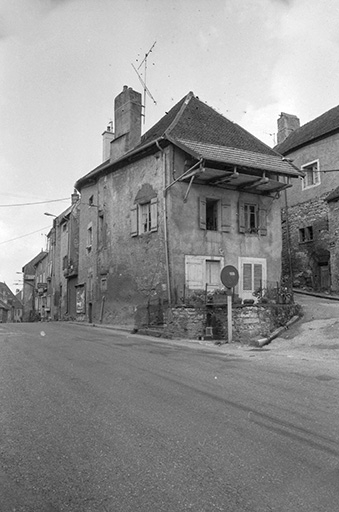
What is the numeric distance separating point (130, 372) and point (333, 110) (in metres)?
26.1

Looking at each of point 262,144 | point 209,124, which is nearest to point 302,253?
point 262,144

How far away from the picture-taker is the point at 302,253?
2708 cm

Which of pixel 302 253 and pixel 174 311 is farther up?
pixel 302 253

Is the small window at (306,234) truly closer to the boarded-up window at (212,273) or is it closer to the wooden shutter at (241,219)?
the wooden shutter at (241,219)

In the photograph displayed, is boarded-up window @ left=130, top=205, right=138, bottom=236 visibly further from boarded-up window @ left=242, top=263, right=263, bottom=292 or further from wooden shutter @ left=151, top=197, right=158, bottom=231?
boarded-up window @ left=242, top=263, right=263, bottom=292

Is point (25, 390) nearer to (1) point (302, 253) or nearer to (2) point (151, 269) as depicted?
(2) point (151, 269)

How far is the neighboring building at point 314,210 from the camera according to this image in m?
25.0

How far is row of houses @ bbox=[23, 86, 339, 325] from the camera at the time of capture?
18.8 metres

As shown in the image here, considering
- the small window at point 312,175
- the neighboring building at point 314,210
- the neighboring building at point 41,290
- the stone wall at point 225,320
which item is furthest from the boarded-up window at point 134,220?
the neighboring building at point 41,290

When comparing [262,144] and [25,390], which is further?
[262,144]

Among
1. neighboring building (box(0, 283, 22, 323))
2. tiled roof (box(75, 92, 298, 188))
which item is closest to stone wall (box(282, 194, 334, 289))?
tiled roof (box(75, 92, 298, 188))

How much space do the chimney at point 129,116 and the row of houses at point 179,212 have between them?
6cm

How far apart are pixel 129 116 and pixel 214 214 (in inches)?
299

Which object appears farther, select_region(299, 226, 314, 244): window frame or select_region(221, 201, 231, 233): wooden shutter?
select_region(299, 226, 314, 244): window frame
